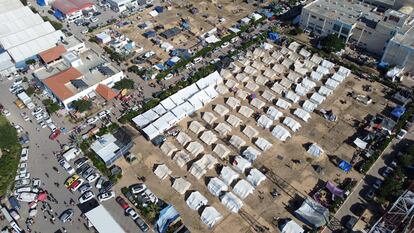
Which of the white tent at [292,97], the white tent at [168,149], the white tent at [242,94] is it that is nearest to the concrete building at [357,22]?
the white tent at [292,97]

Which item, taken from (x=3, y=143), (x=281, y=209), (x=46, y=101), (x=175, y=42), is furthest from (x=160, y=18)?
(x=281, y=209)

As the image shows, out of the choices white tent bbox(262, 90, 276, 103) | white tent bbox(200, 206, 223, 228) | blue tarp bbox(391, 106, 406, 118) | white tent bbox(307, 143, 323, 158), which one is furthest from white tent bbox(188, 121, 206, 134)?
blue tarp bbox(391, 106, 406, 118)

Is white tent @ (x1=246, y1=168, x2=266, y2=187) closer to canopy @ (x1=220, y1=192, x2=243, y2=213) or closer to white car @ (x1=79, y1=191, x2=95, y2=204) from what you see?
canopy @ (x1=220, y1=192, x2=243, y2=213)

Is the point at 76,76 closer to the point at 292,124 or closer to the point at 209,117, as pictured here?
the point at 209,117

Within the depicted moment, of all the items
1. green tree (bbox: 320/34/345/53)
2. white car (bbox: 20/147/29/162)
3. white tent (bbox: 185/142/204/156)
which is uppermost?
green tree (bbox: 320/34/345/53)

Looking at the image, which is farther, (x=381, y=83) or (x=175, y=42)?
(x=175, y=42)

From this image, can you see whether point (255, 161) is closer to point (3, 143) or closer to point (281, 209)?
point (281, 209)
